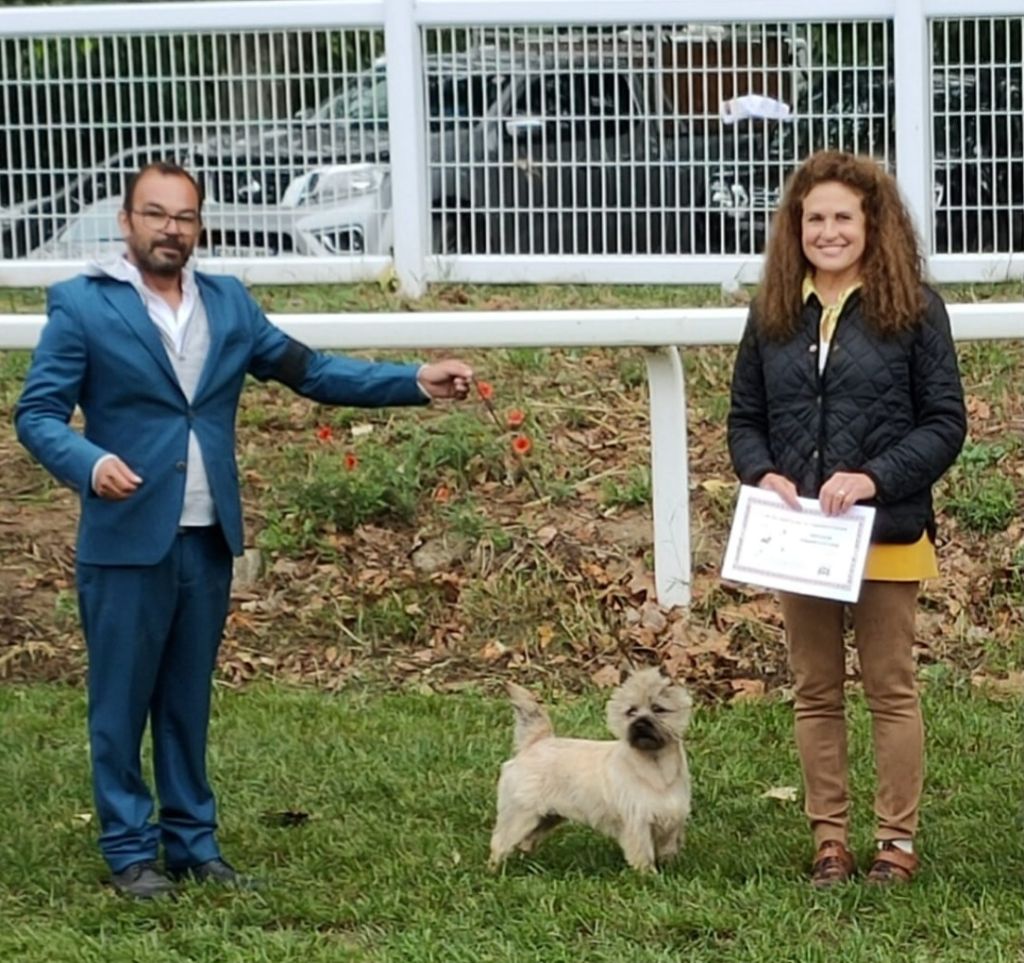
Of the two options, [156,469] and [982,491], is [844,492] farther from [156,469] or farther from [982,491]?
[982,491]

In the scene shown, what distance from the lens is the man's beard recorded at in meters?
5.73

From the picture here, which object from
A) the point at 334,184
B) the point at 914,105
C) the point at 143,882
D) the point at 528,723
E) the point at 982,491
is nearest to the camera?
the point at 143,882

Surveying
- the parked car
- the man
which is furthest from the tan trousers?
the parked car

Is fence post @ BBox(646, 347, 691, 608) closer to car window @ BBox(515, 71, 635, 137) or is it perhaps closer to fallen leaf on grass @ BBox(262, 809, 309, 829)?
fallen leaf on grass @ BBox(262, 809, 309, 829)

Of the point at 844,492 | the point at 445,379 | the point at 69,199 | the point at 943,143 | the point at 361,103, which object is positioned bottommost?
the point at 844,492

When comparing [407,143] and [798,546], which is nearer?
[798,546]

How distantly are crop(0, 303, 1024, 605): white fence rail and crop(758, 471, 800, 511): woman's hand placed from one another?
1.92 metres

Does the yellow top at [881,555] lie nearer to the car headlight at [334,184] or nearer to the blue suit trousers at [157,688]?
the blue suit trousers at [157,688]

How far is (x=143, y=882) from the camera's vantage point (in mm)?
5863

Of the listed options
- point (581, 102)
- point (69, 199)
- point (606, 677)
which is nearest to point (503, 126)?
point (581, 102)

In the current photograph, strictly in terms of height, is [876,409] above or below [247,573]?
above

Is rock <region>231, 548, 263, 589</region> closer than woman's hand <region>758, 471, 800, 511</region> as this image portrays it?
No

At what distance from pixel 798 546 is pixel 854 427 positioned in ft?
1.04

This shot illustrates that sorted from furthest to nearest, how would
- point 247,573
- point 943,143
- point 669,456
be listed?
point 943,143 < point 247,573 < point 669,456
